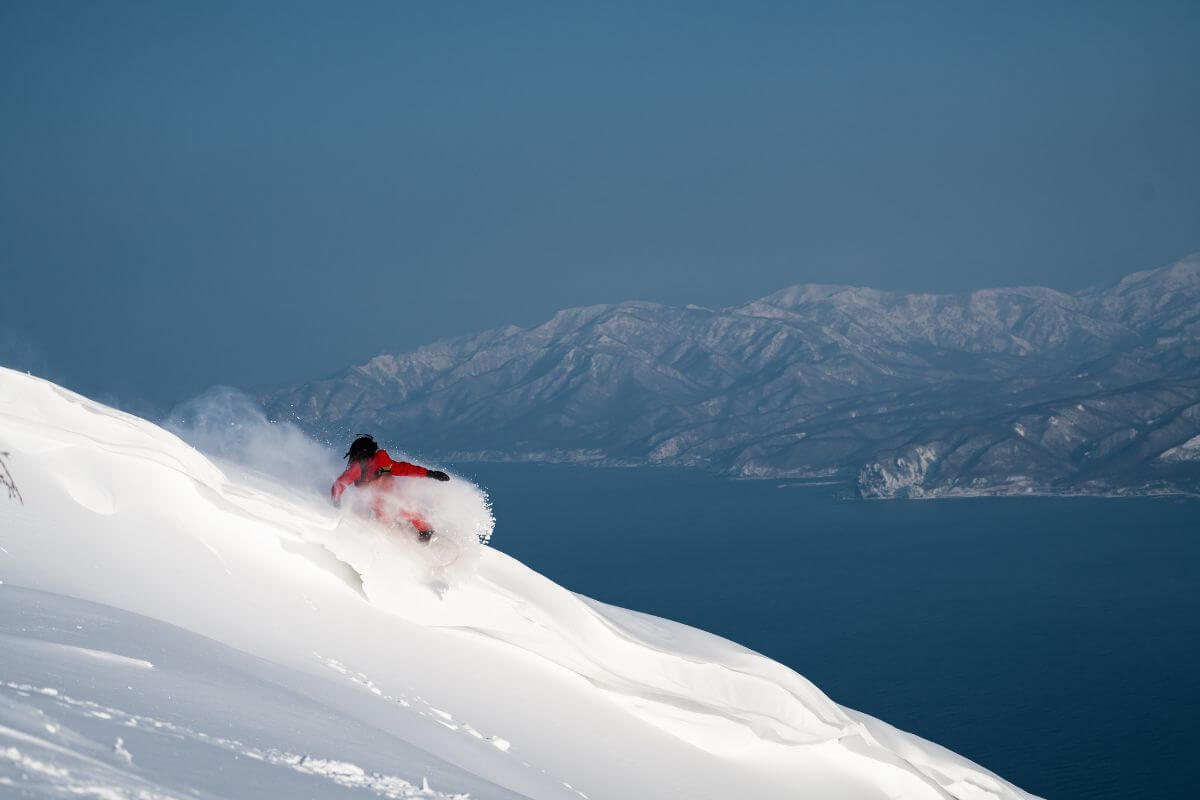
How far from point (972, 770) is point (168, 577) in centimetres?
1737

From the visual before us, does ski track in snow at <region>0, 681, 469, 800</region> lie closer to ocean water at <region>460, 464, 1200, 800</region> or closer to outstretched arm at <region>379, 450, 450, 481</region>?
outstretched arm at <region>379, 450, 450, 481</region>

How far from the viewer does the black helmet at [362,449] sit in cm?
1343

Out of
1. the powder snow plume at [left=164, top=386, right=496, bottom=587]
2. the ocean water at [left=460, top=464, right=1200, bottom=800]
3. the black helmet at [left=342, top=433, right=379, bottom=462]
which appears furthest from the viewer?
the ocean water at [left=460, top=464, right=1200, bottom=800]

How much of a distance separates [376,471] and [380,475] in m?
0.08

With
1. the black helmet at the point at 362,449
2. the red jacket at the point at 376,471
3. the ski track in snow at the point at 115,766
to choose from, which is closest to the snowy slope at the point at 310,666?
the ski track in snow at the point at 115,766

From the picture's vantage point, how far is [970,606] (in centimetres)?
11300

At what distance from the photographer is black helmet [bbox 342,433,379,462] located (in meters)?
13.4

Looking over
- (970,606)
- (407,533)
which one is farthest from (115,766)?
(970,606)

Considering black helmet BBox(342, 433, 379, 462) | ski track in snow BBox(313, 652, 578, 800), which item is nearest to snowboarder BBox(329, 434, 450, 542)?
black helmet BBox(342, 433, 379, 462)

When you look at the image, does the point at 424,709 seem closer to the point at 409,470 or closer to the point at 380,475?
the point at 409,470

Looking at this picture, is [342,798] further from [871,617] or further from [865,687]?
[871,617]

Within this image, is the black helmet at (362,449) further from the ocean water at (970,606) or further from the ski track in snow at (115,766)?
the ocean water at (970,606)

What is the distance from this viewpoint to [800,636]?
101688mm

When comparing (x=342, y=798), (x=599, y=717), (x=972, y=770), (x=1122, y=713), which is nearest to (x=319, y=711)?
(x=342, y=798)
